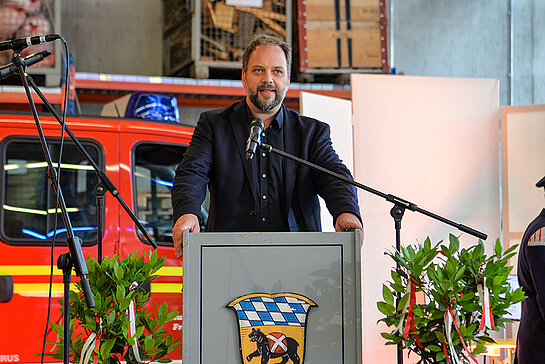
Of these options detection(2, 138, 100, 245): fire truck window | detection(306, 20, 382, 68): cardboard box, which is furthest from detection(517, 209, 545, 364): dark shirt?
detection(306, 20, 382, 68): cardboard box

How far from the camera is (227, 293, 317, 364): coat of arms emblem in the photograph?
243cm

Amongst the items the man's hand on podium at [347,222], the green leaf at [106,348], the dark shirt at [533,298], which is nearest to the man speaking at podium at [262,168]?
the man's hand on podium at [347,222]

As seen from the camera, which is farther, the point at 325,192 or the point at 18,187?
the point at 18,187

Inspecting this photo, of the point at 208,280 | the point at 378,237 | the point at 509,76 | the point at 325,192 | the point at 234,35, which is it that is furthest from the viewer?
the point at 509,76

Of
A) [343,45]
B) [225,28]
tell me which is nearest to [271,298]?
[225,28]

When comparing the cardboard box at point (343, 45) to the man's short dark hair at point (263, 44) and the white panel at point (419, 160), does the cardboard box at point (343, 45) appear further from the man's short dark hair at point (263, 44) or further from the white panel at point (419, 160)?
the man's short dark hair at point (263, 44)

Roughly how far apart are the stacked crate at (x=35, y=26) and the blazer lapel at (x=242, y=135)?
9.90 ft

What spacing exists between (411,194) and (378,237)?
0.36m

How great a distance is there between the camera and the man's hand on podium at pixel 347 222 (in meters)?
2.71

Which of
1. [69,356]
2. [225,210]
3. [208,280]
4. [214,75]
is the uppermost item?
[214,75]

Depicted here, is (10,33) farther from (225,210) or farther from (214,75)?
(225,210)

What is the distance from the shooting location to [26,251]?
4129 millimetres

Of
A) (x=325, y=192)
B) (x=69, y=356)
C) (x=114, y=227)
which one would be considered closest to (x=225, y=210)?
(x=325, y=192)

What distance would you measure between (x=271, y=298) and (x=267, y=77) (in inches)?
41.9
